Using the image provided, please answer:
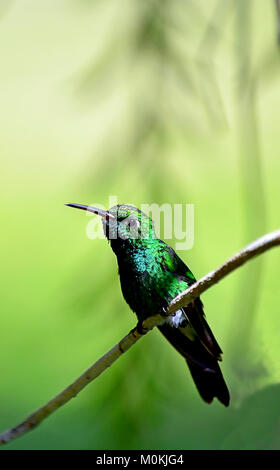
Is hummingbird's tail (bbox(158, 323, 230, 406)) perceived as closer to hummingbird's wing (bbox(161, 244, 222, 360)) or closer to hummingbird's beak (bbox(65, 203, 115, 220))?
hummingbird's wing (bbox(161, 244, 222, 360))

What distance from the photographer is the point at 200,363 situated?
1804mm

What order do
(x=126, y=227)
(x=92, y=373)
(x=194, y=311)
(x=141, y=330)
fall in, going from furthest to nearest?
(x=126, y=227)
(x=194, y=311)
(x=141, y=330)
(x=92, y=373)

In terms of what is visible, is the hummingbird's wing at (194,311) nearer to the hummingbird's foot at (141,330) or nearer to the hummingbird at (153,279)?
the hummingbird at (153,279)

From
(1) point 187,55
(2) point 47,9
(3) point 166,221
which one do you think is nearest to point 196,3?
(1) point 187,55

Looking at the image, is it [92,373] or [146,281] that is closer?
[92,373]

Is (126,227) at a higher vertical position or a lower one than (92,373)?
higher

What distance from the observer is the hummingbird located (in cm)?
179

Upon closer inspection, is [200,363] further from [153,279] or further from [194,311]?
[153,279]

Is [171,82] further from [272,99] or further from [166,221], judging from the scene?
[272,99]

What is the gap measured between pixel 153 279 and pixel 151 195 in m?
0.50

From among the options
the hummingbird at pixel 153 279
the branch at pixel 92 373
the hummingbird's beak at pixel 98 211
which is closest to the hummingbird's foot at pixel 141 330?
the branch at pixel 92 373

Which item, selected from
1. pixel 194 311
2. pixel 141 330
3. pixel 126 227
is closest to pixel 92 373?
pixel 141 330

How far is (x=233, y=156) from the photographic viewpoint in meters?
1.71

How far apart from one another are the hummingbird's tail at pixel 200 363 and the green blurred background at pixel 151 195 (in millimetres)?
32
